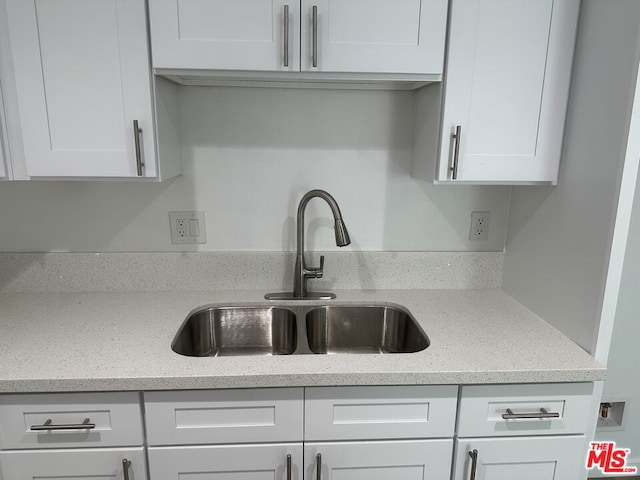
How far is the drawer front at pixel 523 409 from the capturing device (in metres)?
1.16

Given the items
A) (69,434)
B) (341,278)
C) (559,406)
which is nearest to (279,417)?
(69,434)

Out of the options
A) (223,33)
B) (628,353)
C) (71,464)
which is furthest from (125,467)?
(628,353)

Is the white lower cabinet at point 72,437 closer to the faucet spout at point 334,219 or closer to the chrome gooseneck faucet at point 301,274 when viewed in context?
the chrome gooseneck faucet at point 301,274

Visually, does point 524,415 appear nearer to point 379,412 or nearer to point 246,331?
point 379,412

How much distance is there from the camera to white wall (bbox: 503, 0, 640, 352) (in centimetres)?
109

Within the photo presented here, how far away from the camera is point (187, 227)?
5.32ft

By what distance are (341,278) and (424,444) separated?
27.2 inches

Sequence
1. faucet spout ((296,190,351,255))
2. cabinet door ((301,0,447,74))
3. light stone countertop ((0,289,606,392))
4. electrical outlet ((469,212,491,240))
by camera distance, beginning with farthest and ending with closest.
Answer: electrical outlet ((469,212,491,240)), faucet spout ((296,190,351,255)), cabinet door ((301,0,447,74)), light stone countertop ((0,289,606,392))

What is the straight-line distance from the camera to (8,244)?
62.9 inches

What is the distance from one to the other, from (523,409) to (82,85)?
5.03ft

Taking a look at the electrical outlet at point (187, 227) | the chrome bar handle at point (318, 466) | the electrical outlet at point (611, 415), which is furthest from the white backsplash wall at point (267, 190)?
the electrical outlet at point (611, 415)

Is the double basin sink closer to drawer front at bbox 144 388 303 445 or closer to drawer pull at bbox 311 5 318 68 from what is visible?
drawer front at bbox 144 388 303 445

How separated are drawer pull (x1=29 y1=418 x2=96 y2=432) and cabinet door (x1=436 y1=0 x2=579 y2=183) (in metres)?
1.20

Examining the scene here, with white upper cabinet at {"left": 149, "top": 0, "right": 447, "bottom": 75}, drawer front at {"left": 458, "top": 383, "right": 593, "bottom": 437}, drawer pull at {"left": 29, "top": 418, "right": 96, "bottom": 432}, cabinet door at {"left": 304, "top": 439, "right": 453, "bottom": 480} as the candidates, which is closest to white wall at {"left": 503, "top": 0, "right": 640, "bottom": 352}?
drawer front at {"left": 458, "top": 383, "right": 593, "bottom": 437}
